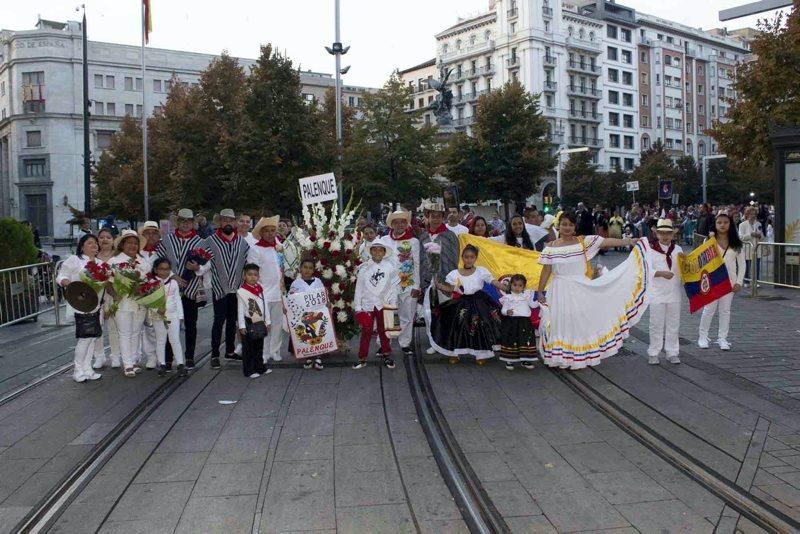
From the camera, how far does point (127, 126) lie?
5059 cm

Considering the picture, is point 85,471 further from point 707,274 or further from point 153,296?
point 707,274

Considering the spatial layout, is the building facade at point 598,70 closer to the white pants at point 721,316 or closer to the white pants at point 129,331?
the white pants at point 721,316

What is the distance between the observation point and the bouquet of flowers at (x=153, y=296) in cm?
958

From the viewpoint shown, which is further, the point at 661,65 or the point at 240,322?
→ the point at 661,65

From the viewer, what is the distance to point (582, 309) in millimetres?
9625

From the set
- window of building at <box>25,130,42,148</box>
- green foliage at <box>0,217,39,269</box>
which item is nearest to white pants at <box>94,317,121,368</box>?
green foliage at <box>0,217,39,269</box>

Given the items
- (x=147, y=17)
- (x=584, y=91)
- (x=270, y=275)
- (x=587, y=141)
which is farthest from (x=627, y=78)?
(x=270, y=275)

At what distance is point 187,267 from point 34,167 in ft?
239

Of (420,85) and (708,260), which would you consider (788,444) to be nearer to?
(708,260)

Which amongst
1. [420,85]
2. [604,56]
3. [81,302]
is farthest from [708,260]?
[420,85]

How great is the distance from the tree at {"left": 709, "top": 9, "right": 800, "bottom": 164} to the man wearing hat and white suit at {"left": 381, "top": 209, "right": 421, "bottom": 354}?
58.6 ft

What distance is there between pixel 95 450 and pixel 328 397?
2.53 m

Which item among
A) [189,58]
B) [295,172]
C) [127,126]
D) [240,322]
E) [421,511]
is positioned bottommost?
[421,511]

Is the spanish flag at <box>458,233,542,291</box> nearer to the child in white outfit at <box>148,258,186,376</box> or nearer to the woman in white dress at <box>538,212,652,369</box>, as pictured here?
the woman in white dress at <box>538,212,652,369</box>
